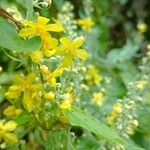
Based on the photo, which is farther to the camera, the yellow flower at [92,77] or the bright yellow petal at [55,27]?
the yellow flower at [92,77]

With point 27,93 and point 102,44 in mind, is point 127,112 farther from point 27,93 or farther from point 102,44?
point 102,44

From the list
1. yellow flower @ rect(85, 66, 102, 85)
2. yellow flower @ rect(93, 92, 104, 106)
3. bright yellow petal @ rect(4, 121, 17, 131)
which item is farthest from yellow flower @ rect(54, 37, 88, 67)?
yellow flower @ rect(85, 66, 102, 85)

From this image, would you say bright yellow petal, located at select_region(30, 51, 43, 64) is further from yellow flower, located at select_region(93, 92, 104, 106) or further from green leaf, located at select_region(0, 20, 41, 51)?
yellow flower, located at select_region(93, 92, 104, 106)

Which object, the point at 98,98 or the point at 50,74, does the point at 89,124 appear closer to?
the point at 50,74

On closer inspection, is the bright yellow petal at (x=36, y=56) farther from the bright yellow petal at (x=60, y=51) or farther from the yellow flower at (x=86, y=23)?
the yellow flower at (x=86, y=23)

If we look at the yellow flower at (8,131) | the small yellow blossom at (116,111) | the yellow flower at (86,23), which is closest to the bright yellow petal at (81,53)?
the yellow flower at (8,131)

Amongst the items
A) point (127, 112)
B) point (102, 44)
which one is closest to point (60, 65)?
point (127, 112)
